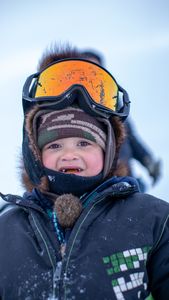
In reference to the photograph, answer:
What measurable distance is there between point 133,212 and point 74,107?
0.84 meters

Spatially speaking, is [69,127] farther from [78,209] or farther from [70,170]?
[78,209]

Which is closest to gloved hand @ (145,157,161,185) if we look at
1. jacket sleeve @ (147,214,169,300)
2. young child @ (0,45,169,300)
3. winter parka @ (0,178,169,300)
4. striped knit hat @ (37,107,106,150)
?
young child @ (0,45,169,300)

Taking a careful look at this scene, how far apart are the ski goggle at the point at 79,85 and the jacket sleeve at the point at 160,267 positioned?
98 cm

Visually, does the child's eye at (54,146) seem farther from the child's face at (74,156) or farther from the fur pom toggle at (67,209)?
the fur pom toggle at (67,209)

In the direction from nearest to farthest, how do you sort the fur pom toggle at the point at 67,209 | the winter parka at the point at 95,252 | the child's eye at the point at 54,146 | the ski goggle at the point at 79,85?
the winter parka at the point at 95,252, the fur pom toggle at the point at 67,209, the child's eye at the point at 54,146, the ski goggle at the point at 79,85

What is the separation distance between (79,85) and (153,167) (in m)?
2.49

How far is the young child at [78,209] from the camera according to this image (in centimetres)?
204

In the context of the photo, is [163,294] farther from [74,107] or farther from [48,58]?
[48,58]

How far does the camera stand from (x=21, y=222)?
237 cm

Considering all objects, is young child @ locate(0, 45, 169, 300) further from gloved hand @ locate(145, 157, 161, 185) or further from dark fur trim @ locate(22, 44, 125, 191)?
gloved hand @ locate(145, 157, 161, 185)

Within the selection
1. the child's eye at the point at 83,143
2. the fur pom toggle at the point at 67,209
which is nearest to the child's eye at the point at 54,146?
the child's eye at the point at 83,143

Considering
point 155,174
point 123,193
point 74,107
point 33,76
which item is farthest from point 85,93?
point 155,174

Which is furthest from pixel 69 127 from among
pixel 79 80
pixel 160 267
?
pixel 160 267

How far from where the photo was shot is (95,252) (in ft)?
6.94
